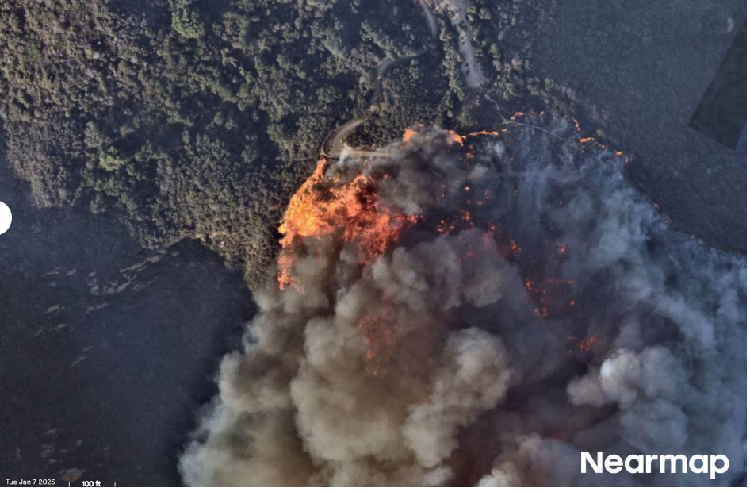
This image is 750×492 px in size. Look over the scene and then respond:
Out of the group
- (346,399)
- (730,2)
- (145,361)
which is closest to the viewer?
(346,399)

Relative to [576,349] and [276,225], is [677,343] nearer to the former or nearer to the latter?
[576,349]

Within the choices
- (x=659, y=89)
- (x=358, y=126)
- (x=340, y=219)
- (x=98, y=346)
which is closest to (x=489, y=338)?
(x=340, y=219)

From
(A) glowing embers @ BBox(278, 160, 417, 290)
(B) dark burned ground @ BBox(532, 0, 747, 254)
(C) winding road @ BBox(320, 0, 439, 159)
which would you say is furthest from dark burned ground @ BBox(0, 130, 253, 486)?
(B) dark burned ground @ BBox(532, 0, 747, 254)

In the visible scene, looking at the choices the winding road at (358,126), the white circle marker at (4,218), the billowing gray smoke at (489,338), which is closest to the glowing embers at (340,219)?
the billowing gray smoke at (489,338)

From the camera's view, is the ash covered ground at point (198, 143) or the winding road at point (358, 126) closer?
the ash covered ground at point (198, 143)

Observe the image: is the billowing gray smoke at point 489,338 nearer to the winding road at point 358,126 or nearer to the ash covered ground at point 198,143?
the winding road at point 358,126

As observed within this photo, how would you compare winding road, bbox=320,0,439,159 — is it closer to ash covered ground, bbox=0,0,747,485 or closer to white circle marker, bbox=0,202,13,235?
ash covered ground, bbox=0,0,747,485

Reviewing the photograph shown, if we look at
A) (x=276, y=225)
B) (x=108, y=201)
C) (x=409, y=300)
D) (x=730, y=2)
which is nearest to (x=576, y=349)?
(x=409, y=300)
